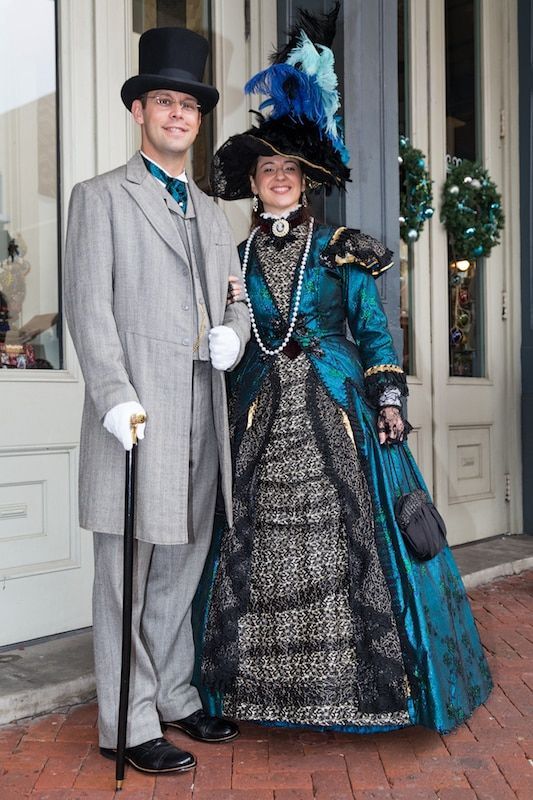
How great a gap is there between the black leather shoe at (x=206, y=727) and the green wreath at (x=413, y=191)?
3.03 meters

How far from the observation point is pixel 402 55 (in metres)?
4.77

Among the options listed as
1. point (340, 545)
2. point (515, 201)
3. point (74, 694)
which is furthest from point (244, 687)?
point (515, 201)

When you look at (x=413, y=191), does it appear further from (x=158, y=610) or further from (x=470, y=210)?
(x=158, y=610)

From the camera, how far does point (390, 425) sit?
2457mm

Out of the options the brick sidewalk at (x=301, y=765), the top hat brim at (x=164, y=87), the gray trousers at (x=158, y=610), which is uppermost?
the top hat brim at (x=164, y=87)

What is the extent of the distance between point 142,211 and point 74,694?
61.4 inches

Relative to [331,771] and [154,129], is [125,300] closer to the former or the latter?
[154,129]

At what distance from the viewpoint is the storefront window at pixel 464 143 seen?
5105mm

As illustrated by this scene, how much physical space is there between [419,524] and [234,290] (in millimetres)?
838

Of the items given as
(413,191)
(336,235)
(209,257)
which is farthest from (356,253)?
(413,191)

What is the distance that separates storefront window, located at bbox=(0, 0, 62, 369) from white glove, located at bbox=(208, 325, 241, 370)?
1209mm

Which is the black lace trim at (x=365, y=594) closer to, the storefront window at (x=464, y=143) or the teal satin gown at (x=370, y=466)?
the teal satin gown at (x=370, y=466)
